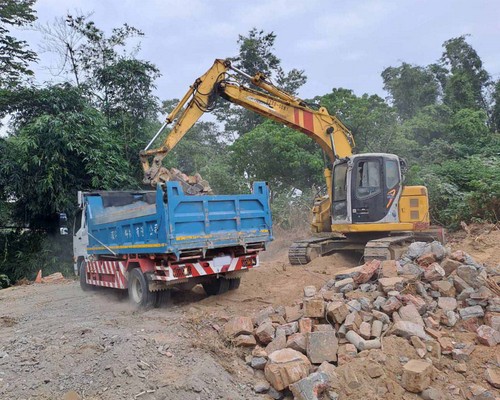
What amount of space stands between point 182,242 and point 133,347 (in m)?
1.85

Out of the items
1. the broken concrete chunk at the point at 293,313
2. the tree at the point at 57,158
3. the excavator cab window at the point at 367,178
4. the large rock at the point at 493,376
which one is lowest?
the large rock at the point at 493,376

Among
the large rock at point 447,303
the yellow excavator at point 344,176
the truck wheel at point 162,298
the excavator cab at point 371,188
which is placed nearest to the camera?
the large rock at point 447,303

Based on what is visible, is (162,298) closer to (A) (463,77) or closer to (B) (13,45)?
(B) (13,45)

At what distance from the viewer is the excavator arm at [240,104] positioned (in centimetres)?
881

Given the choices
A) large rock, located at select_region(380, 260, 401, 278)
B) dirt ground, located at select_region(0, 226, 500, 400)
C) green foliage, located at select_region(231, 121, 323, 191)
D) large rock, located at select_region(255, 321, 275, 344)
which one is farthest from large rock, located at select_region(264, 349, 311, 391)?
green foliage, located at select_region(231, 121, 323, 191)

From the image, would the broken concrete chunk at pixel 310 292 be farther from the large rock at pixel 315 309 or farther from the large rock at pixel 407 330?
the large rock at pixel 407 330

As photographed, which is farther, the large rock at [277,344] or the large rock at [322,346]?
the large rock at [277,344]

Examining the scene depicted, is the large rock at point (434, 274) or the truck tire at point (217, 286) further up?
the large rock at point (434, 274)

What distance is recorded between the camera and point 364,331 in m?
5.11

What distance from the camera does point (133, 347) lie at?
195 inches

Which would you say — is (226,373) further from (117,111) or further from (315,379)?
(117,111)

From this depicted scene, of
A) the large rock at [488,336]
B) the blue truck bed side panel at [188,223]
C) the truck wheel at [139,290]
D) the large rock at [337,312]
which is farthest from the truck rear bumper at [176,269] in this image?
the large rock at [488,336]

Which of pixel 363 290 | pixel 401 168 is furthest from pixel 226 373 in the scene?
pixel 401 168

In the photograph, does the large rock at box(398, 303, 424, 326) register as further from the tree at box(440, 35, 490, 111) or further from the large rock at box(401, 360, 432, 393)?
the tree at box(440, 35, 490, 111)
